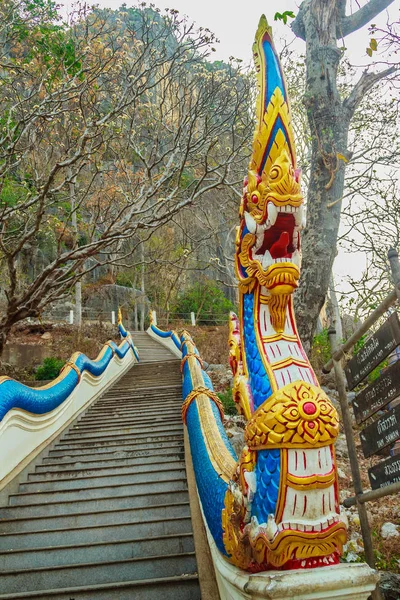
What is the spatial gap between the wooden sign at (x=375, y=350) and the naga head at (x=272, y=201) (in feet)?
2.06

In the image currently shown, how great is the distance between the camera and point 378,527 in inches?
160

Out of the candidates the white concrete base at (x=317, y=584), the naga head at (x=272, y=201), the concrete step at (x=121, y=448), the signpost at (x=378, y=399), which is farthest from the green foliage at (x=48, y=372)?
the white concrete base at (x=317, y=584)

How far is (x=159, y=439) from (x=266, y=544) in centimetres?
378

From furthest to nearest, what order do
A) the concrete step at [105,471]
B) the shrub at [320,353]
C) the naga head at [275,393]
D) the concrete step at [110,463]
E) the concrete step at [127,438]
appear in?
the shrub at [320,353] → the concrete step at [127,438] → the concrete step at [110,463] → the concrete step at [105,471] → the naga head at [275,393]

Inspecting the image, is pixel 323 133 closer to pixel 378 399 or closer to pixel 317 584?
pixel 378 399

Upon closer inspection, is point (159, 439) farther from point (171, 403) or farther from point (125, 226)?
point (125, 226)

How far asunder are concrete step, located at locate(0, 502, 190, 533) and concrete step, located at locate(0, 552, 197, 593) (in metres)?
0.51

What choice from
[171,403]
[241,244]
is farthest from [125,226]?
[241,244]

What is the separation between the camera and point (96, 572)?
9.90 feet

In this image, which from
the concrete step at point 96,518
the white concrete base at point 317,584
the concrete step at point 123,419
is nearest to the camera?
the white concrete base at point 317,584

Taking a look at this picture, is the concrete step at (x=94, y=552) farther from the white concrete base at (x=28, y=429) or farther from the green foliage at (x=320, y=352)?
the green foliage at (x=320, y=352)

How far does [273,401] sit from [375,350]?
3.21ft

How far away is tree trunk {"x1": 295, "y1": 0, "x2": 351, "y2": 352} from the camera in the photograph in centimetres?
630

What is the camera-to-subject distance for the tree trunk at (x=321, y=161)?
6305 millimetres
